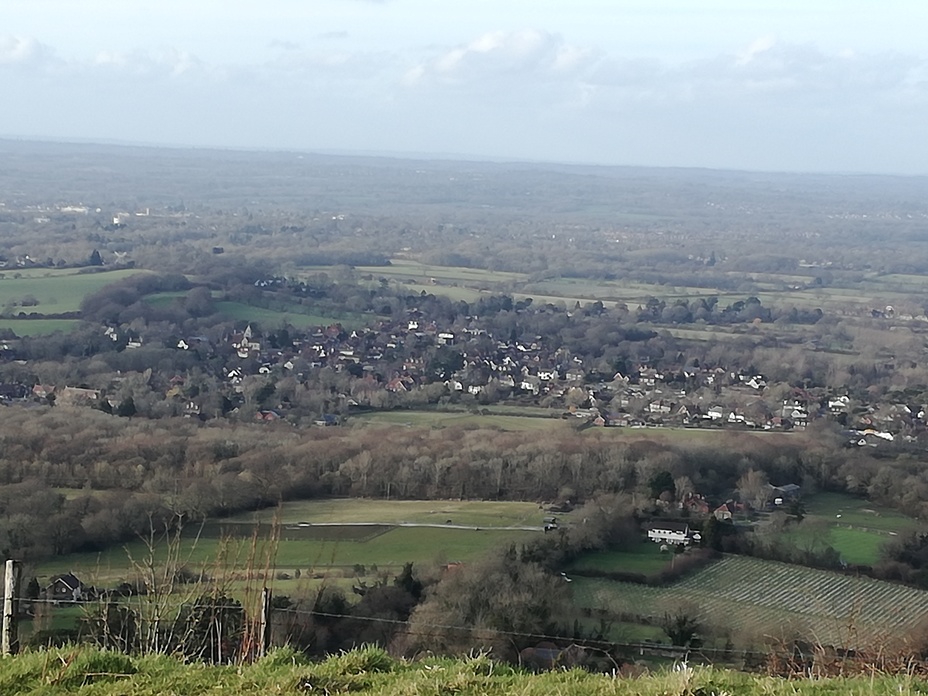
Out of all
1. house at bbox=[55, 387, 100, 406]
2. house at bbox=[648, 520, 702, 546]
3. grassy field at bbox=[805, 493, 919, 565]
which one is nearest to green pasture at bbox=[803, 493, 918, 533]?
grassy field at bbox=[805, 493, 919, 565]

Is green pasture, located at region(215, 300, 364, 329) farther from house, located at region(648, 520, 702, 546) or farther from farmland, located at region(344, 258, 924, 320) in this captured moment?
house, located at region(648, 520, 702, 546)

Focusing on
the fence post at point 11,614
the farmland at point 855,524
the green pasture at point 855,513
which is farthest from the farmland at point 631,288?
the fence post at point 11,614

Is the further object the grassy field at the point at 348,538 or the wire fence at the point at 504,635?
the grassy field at the point at 348,538

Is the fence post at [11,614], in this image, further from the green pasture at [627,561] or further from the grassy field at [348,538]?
the green pasture at [627,561]

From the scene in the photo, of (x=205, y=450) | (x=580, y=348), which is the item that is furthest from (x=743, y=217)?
(x=205, y=450)

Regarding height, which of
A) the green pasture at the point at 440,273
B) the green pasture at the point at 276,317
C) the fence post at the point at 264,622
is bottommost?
the green pasture at the point at 276,317

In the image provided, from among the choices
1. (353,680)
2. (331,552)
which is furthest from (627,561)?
(353,680)

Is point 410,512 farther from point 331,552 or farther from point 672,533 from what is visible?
point 672,533
